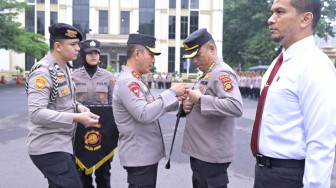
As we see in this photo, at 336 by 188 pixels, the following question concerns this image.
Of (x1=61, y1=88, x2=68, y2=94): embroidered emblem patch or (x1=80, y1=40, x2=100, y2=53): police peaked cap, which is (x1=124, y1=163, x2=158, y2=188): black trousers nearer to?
(x1=61, y1=88, x2=68, y2=94): embroidered emblem patch

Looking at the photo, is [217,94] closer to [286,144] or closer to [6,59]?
[286,144]

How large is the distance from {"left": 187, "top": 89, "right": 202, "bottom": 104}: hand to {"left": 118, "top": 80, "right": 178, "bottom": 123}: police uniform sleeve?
0.50 ft

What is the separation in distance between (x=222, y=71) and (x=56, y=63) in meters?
1.48

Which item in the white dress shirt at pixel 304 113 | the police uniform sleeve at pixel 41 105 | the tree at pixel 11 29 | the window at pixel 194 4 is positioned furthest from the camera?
the window at pixel 194 4

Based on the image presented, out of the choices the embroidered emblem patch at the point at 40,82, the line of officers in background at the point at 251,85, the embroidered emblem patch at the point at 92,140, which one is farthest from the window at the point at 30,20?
the embroidered emblem patch at the point at 40,82

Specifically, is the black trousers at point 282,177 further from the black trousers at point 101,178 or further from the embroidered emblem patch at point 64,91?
the black trousers at point 101,178

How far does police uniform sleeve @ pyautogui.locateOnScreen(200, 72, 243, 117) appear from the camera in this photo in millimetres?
2670

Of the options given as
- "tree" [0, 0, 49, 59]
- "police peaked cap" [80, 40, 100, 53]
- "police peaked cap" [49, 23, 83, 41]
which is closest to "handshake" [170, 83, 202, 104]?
"police peaked cap" [49, 23, 83, 41]

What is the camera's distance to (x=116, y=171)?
5.14 m

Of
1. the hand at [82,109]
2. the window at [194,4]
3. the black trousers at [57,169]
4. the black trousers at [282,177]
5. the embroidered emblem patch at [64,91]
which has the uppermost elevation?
the window at [194,4]

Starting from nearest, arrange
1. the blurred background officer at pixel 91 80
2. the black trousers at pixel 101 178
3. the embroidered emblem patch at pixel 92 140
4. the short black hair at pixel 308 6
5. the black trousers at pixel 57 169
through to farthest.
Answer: the short black hair at pixel 308 6, the black trousers at pixel 57 169, the embroidered emblem patch at pixel 92 140, the black trousers at pixel 101 178, the blurred background officer at pixel 91 80

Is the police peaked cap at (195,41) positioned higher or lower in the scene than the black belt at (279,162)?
higher

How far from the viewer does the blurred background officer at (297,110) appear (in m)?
1.70

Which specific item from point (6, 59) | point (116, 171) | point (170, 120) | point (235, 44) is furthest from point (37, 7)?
point (116, 171)
